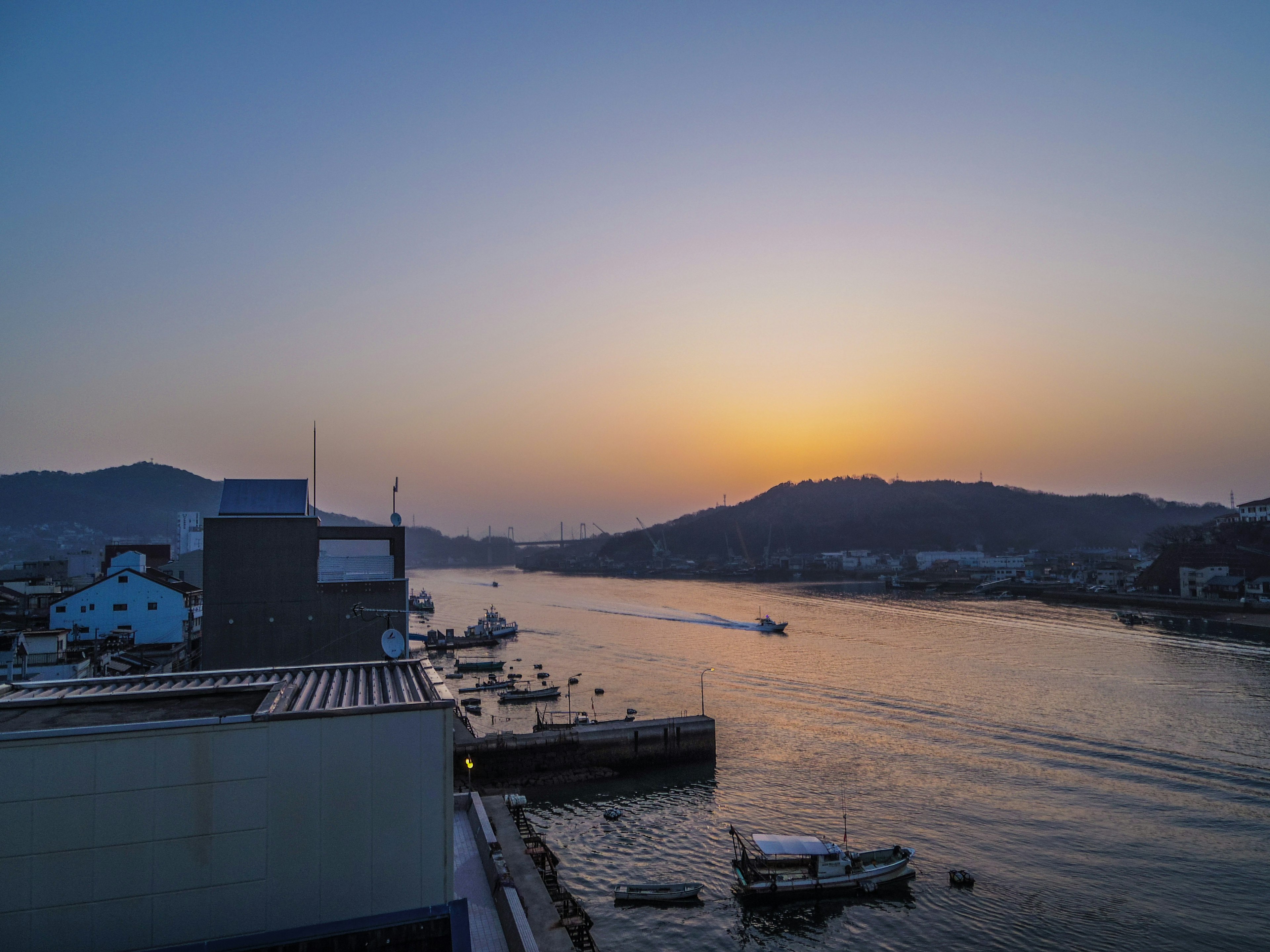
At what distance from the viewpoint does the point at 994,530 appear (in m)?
155

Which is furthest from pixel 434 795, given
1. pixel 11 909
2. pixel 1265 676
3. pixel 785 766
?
pixel 1265 676

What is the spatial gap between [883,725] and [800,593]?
6176 centimetres

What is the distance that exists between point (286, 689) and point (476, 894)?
5262 millimetres

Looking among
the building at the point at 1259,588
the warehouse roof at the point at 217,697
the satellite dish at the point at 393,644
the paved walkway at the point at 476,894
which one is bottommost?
the paved walkway at the point at 476,894

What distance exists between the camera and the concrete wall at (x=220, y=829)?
5.75 meters

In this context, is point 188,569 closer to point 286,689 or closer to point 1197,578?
point 286,689

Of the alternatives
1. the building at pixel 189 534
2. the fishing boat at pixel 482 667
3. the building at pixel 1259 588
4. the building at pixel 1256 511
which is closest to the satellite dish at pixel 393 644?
the fishing boat at pixel 482 667

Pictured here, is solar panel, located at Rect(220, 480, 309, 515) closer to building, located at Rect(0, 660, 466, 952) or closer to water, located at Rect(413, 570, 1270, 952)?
water, located at Rect(413, 570, 1270, 952)

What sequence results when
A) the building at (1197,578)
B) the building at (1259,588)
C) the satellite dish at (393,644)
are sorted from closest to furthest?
the satellite dish at (393,644) → the building at (1259,588) → the building at (1197,578)

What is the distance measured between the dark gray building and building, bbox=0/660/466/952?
9.88 metres

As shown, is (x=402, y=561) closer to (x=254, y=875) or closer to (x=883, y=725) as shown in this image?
(x=254, y=875)

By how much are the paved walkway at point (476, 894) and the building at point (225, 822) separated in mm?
2241

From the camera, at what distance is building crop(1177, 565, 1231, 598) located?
200ft

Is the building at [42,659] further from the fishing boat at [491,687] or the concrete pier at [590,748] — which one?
the fishing boat at [491,687]
